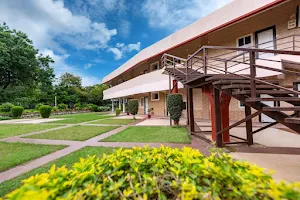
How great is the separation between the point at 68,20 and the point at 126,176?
23804 mm

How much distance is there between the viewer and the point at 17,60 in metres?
21.7

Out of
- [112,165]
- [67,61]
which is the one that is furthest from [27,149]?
[67,61]

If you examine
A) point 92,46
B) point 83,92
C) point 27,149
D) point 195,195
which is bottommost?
point 27,149

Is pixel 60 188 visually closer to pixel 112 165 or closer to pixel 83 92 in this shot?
pixel 112 165

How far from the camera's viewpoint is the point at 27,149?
6.04 metres

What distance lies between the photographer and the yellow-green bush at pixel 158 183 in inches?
42.5

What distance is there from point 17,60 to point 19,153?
22.3 metres

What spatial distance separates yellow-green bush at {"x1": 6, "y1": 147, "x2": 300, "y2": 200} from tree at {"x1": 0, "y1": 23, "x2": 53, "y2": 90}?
86.9 feet

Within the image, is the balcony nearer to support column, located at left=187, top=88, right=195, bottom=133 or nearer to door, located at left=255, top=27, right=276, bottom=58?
support column, located at left=187, top=88, right=195, bottom=133

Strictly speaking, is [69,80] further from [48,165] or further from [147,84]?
[48,165]

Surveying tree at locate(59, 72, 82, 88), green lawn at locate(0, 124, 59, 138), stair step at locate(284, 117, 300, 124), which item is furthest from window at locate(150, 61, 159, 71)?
tree at locate(59, 72, 82, 88)

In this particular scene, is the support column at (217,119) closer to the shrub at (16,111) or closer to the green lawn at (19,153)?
the green lawn at (19,153)

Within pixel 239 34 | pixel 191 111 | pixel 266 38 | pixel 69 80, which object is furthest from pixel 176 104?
pixel 69 80

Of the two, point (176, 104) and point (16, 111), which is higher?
point (176, 104)
